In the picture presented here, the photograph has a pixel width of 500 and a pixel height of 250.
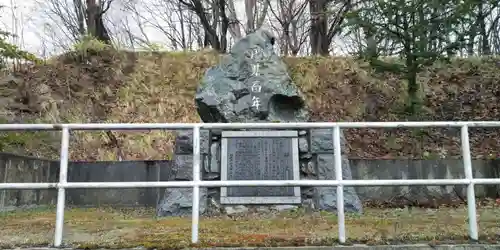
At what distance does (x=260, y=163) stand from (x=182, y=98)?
6.55 m

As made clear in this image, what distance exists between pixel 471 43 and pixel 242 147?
6768mm

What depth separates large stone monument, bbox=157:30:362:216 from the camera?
19.3 ft

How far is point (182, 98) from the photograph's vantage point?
12055 millimetres

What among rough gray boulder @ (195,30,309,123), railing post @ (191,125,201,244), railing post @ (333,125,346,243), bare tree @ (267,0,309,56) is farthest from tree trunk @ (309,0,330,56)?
railing post @ (191,125,201,244)

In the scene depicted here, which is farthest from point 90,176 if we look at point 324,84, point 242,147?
point 324,84

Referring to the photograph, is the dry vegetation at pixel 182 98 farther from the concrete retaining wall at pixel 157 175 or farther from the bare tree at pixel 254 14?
the bare tree at pixel 254 14

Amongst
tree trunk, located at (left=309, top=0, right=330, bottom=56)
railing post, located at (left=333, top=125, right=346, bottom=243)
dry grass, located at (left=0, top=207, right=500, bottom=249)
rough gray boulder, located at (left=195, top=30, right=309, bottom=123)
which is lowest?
dry grass, located at (left=0, top=207, right=500, bottom=249)

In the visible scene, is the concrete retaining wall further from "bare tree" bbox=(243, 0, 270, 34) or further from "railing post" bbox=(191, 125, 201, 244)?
"bare tree" bbox=(243, 0, 270, 34)

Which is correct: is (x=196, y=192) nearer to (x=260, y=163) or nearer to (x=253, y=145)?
(x=260, y=163)

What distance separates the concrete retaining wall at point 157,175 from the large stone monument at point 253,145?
1.55 m

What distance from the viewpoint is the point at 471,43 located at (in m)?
10.1

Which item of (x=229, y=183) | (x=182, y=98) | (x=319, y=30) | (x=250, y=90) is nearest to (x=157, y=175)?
(x=250, y=90)

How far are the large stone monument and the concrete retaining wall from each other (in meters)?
1.55

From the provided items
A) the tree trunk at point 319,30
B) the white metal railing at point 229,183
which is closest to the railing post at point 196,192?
the white metal railing at point 229,183
